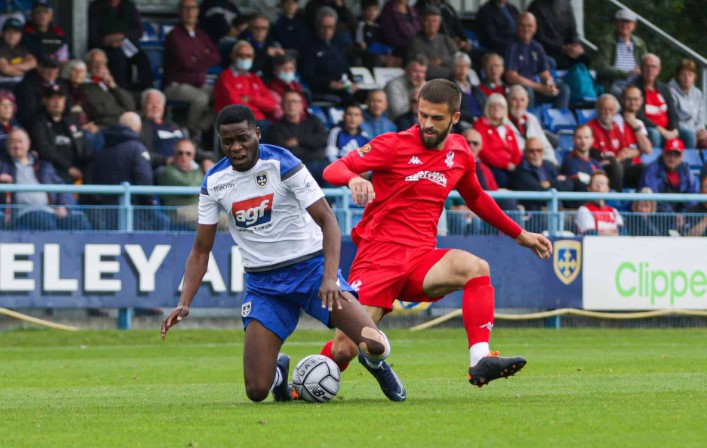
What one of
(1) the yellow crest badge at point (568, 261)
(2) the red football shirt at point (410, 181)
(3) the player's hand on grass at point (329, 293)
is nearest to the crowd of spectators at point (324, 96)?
(1) the yellow crest badge at point (568, 261)

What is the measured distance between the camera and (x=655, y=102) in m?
25.0

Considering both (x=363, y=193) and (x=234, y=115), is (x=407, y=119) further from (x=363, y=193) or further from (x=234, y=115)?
(x=363, y=193)

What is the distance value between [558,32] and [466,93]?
367cm

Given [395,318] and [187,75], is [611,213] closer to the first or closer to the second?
[395,318]

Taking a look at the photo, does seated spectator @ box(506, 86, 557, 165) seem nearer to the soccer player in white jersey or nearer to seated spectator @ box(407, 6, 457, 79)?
seated spectator @ box(407, 6, 457, 79)

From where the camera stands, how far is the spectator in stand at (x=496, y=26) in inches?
976

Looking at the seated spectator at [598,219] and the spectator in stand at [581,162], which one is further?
the spectator in stand at [581,162]

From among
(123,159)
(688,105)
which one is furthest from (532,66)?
(123,159)

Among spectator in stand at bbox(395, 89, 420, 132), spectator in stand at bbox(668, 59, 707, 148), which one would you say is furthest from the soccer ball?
spectator in stand at bbox(668, 59, 707, 148)

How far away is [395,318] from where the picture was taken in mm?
19297

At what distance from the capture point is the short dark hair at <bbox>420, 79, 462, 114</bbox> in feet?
31.8

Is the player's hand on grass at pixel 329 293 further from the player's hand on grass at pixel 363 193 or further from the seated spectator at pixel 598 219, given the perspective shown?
the seated spectator at pixel 598 219

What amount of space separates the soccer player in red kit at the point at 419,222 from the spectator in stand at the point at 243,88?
10652 millimetres

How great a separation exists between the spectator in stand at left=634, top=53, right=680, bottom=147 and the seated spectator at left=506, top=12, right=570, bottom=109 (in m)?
1.28
